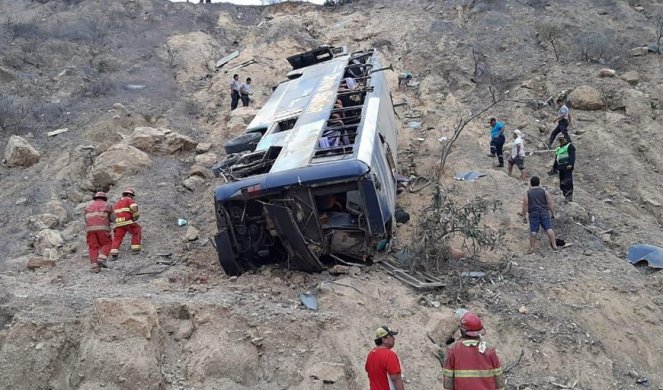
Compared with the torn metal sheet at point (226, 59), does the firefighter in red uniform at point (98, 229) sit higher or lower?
higher

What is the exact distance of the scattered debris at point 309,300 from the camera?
20.1ft

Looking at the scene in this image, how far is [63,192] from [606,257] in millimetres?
8386

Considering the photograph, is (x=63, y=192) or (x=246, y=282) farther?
(x=63, y=192)

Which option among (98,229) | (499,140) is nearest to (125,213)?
(98,229)

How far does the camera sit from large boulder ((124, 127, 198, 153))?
11727 millimetres

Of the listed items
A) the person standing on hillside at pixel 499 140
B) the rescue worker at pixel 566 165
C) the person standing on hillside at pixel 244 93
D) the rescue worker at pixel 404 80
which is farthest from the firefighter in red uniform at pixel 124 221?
the rescue worker at pixel 404 80

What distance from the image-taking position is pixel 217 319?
18.9 ft

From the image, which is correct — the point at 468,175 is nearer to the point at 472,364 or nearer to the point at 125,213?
the point at 125,213

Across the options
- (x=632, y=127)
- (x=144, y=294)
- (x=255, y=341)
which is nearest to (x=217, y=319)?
(x=255, y=341)

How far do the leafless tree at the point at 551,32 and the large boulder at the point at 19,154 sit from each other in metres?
12.3

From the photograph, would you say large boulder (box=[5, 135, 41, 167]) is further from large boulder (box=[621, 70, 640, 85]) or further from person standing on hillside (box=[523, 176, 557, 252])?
large boulder (box=[621, 70, 640, 85])

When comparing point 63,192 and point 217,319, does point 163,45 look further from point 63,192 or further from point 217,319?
point 217,319

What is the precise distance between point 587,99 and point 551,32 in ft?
12.7

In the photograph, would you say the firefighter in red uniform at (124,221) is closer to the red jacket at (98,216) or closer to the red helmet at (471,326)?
the red jacket at (98,216)
